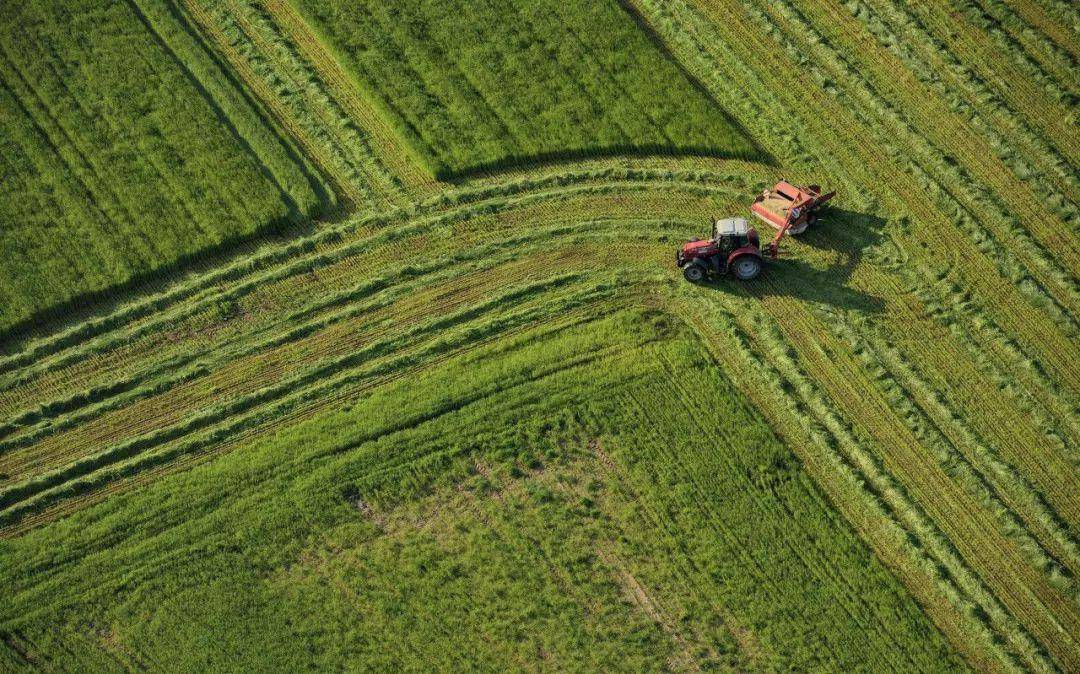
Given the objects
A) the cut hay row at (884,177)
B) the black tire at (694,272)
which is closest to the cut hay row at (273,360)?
the black tire at (694,272)

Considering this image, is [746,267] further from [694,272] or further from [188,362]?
[188,362]

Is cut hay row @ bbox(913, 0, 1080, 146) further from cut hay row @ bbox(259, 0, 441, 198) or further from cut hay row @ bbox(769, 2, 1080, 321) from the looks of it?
cut hay row @ bbox(259, 0, 441, 198)

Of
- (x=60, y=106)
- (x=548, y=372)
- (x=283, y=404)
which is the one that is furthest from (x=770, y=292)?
(x=60, y=106)

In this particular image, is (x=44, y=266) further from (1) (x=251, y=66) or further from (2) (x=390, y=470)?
(2) (x=390, y=470)

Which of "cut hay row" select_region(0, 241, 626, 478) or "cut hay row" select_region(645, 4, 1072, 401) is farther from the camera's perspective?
"cut hay row" select_region(645, 4, 1072, 401)

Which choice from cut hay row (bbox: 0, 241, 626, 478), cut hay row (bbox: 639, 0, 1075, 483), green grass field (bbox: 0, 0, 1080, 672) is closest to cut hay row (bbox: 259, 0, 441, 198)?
green grass field (bbox: 0, 0, 1080, 672)

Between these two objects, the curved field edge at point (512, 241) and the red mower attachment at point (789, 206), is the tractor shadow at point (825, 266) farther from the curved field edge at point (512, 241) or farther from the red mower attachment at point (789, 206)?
the red mower attachment at point (789, 206)
